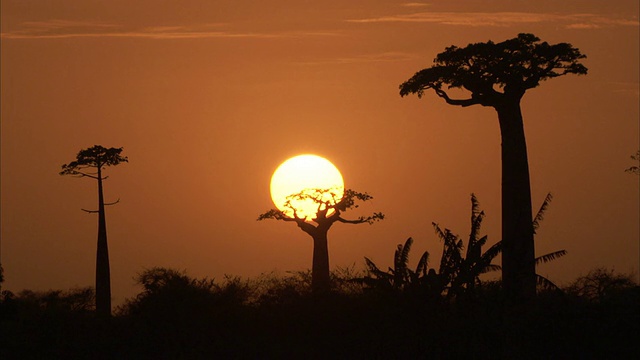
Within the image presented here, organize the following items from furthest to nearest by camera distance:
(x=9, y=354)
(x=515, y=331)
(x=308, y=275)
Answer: (x=308, y=275)
(x=9, y=354)
(x=515, y=331)

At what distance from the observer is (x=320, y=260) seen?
51.6m

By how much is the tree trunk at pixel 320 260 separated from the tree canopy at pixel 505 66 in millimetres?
10540

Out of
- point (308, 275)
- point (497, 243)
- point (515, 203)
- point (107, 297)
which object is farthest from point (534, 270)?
point (107, 297)

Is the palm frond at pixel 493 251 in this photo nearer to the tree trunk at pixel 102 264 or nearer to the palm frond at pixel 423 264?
the palm frond at pixel 423 264

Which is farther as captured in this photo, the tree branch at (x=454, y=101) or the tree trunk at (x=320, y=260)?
the tree trunk at (x=320, y=260)

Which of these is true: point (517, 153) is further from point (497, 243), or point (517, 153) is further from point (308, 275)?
point (308, 275)

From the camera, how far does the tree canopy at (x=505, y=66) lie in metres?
41.5

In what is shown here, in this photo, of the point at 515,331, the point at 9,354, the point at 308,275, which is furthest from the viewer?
the point at 308,275

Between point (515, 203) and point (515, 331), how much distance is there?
6488 millimetres

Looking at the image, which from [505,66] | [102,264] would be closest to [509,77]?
[505,66]

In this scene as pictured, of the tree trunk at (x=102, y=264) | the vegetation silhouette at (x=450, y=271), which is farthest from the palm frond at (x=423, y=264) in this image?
the tree trunk at (x=102, y=264)

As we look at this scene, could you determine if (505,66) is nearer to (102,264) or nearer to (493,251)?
(493,251)

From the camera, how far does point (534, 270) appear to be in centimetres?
4016

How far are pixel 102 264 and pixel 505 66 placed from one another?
19354mm
